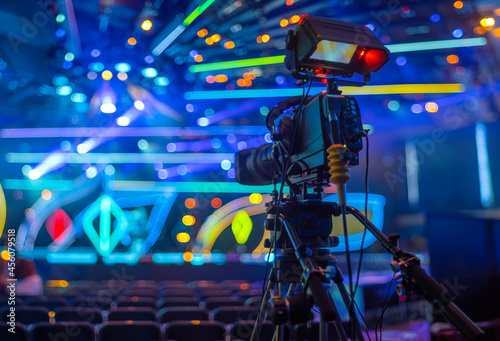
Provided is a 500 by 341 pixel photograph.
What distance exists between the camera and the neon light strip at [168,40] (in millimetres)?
5344

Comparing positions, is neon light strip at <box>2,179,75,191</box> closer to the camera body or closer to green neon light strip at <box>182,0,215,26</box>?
green neon light strip at <box>182,0,215,26</box>

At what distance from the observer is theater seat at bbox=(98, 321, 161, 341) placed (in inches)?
92.0

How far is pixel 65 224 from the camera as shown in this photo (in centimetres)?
938

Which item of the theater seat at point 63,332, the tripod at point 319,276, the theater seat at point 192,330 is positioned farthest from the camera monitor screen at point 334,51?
the theater seat at point 63,332

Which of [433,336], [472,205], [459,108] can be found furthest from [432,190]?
[433,336]

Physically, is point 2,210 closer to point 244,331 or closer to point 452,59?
point 244,331

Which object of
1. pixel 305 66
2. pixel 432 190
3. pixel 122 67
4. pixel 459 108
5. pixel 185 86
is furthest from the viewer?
pixel 432 190

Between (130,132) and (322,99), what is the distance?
9.01 meters

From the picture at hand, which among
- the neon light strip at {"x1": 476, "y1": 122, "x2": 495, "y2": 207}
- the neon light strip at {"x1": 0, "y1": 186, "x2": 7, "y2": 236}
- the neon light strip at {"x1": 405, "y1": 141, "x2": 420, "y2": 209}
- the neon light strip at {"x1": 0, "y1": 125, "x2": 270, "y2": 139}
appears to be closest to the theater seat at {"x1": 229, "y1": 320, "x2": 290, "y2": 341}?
the neon light strip at {"x1": 0, "y1": 125, "x2": 270, "y2": 139}

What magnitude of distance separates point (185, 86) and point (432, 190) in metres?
6.45

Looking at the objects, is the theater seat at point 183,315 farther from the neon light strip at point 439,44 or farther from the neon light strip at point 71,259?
the neon light strip at point 71,259

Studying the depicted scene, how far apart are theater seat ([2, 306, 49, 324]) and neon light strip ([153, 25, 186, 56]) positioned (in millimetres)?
4065

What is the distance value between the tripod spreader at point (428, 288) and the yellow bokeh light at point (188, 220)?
10183mm

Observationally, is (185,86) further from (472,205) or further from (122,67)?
(472,205)
